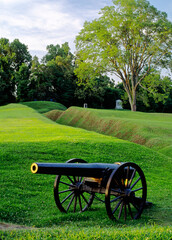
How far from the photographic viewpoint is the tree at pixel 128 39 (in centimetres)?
4231

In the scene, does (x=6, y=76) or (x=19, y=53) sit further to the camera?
(x=19, y=53)

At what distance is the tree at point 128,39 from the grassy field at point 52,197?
27806 mm

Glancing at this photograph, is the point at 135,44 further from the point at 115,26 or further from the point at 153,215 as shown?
the point at 153,215

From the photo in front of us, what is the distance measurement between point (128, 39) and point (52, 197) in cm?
3777

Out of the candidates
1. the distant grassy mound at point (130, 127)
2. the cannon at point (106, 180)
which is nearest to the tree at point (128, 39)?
the distant grassy mound at point (130, 127)

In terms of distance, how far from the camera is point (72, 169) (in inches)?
264

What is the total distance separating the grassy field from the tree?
91.2 feet

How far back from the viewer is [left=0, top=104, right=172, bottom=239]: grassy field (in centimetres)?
558

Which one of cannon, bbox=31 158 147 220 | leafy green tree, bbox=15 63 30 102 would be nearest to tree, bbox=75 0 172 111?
leafy green tree, bbox=15 63 30 102

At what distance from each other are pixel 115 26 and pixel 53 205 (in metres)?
37.6

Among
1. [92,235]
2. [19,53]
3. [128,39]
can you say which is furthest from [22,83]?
[92,235]

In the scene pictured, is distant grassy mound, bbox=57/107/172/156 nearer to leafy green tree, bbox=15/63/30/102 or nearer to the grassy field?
the grassy field

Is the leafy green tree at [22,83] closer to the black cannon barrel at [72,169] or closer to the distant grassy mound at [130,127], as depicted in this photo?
the distant grassy mound at [130,127]

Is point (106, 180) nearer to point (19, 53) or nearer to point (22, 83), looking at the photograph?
point (22, 83)
